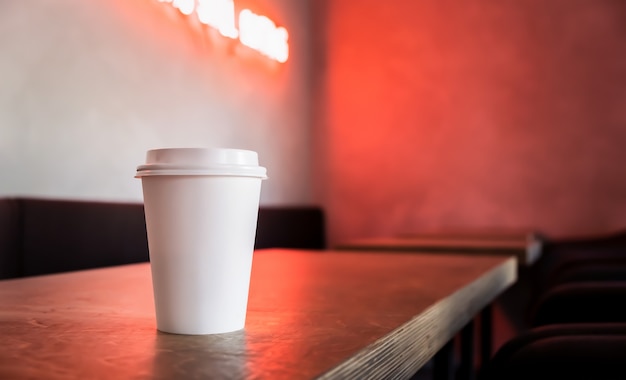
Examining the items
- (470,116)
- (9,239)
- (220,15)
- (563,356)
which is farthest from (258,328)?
(470,116)

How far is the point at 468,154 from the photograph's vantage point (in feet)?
11.2

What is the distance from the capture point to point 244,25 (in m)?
2.81

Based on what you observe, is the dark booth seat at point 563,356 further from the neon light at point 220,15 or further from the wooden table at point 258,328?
the neon light at point 220,15

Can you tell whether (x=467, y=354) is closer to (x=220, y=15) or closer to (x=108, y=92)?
(x=108, y=92)

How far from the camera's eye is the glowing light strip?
2.41 metres

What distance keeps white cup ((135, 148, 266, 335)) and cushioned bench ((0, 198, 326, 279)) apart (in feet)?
2.70

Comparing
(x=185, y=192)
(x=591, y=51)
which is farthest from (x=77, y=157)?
(x=591, y=51)

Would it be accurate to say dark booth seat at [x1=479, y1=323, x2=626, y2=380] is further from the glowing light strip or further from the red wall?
the red wall

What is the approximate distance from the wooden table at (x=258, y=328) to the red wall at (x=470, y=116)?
2.31 meters

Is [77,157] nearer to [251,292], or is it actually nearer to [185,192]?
[251,292]

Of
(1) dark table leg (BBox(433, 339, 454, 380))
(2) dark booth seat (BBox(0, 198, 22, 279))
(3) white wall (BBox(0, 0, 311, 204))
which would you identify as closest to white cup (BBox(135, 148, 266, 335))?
(1) dark table leg (BBox(433, 339, 454, 380))

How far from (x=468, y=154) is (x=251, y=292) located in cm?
275

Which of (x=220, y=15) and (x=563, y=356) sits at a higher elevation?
(x=220, y=15)

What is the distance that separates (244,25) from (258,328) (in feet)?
7.89
